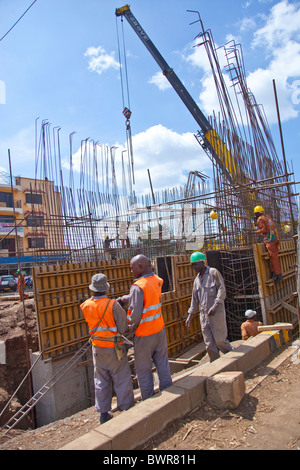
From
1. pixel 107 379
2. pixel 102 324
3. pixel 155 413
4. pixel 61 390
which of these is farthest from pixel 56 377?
pixel 155 413

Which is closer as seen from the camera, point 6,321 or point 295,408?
point 295,408

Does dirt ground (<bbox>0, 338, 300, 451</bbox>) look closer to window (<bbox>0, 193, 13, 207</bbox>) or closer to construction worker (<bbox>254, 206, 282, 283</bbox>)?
construction worker (<bbox>254, 206, 282, 283</bbox>)

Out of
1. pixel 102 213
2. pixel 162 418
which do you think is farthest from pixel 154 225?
pixel 162 418

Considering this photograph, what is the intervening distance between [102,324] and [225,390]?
149 centimetres

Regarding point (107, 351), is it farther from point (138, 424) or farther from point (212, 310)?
point (212, 310)

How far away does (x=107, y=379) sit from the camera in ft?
12.0

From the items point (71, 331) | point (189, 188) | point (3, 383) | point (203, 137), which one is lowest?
point (3, 383)

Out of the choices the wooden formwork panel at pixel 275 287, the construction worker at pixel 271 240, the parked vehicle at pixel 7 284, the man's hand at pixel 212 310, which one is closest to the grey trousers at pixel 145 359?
the man's hand at pixel 212 310

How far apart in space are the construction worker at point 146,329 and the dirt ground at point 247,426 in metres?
0.64

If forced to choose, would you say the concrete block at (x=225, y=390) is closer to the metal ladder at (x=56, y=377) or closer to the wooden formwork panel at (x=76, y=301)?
the metal ladder at (x=56, y=377)
